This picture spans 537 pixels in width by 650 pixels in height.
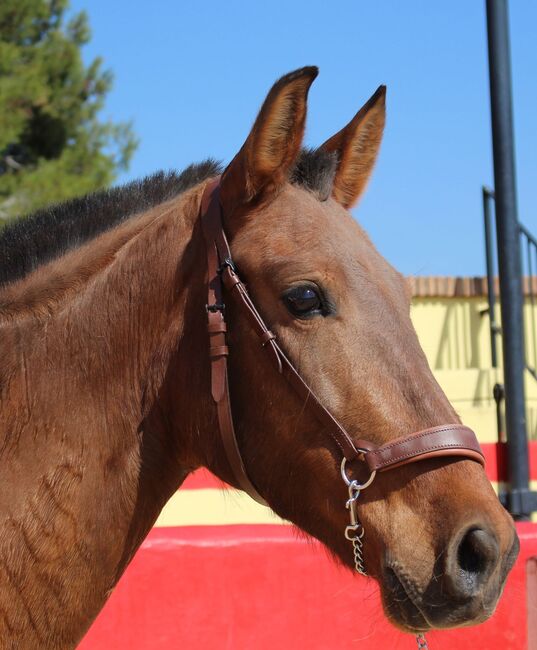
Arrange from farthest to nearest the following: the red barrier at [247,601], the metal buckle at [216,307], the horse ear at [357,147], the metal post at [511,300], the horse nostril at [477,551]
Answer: the metal post at [511,300]
the red barrier at [247,601]
the horse ear at [357,147]
the metal buckle at [216,307]
the horse nostril at [477,551]

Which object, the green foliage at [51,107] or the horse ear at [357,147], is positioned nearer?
the horse ear at [357,147]

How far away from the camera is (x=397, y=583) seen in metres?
2.08

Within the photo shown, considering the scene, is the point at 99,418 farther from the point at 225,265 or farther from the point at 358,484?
the point at 358,484

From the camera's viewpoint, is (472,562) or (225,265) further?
(225,265)

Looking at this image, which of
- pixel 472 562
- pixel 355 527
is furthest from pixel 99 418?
pixel 472 562

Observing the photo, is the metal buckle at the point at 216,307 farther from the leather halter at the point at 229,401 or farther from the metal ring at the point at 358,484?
the metal ring at the point at 358,484

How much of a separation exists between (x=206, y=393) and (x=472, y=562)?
0.86 m

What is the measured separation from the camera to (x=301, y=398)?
227cm

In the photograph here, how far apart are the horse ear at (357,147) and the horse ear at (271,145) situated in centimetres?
29

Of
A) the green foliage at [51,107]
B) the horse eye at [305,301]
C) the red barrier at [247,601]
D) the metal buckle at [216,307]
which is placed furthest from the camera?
the green foliage at [51,107]

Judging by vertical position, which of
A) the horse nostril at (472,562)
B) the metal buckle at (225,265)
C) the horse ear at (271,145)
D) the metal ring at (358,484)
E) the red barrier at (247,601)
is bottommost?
the red barrier at (247,601)

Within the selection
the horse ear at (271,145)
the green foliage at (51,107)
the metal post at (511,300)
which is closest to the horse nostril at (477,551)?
the horse ear at (271,145)

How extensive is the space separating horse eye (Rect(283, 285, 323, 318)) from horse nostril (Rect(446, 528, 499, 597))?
71 centimetres

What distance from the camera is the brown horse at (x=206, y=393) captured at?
2150 mm
